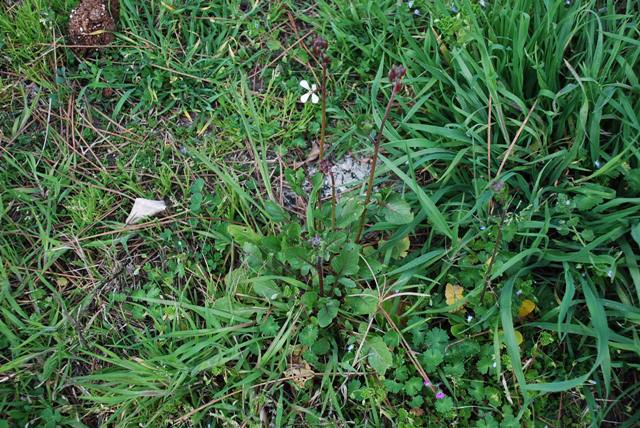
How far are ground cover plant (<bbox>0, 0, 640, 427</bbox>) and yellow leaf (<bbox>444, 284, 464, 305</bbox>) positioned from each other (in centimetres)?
2

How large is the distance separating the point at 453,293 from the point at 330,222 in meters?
0.55

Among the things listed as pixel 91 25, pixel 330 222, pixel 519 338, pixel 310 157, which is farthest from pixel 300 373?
pixel 91 25

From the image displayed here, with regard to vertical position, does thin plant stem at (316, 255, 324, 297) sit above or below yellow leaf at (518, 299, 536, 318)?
above

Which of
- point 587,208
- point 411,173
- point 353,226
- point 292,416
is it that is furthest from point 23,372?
point 587,208

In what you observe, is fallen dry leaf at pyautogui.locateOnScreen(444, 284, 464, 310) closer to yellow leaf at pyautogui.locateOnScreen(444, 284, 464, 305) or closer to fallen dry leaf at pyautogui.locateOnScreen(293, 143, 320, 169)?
yellow leaf at pyautogui.locateOnScreen(444, 284, 464, 305)

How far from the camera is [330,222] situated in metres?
2.01

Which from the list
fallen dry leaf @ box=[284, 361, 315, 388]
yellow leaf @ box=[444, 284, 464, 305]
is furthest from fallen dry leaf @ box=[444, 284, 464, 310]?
fallen dry leaf @ box=[284, 361, 315, 388]

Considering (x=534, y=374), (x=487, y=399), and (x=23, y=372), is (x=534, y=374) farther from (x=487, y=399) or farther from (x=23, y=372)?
(x=23, y=372)

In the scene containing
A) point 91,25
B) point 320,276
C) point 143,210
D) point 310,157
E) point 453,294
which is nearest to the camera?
point 320,276

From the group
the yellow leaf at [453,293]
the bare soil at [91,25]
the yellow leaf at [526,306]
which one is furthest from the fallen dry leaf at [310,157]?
the bare soil at [91,25]

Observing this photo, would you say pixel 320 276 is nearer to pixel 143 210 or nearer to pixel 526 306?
pixel 526 306

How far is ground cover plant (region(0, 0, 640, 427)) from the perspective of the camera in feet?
6.40

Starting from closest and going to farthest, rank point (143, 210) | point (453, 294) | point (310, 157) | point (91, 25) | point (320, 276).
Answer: point (320, 276)
point (453, 294)
point (143, 210)
point (310, 157)
point (91, 25)

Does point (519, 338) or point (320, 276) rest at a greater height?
point (320, 276)
